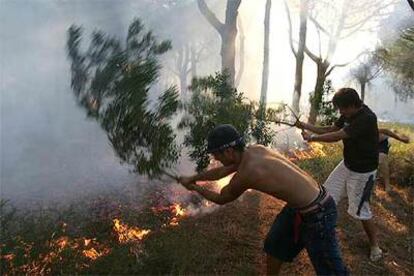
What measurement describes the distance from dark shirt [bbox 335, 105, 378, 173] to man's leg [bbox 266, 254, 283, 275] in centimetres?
167

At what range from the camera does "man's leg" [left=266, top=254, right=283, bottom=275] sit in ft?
14.2

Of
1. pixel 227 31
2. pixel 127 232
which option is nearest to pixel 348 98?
pixel 127 232

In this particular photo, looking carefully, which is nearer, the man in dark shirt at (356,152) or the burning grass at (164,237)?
the burning grass at (164,237)

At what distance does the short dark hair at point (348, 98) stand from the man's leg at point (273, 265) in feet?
6.13

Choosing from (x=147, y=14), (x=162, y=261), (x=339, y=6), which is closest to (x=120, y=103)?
(x=162, y=261)

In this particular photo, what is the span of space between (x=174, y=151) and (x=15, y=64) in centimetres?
582

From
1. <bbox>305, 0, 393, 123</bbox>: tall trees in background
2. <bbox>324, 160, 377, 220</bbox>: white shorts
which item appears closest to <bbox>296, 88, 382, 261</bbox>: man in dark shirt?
<bbox>324, 160, 377, 220</bbox>: white shorts

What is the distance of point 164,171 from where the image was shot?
490 cm

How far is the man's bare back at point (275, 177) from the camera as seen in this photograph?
366cm

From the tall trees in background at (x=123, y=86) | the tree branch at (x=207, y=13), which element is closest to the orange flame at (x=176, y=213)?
the tall trees in background at (x=123, y=86)

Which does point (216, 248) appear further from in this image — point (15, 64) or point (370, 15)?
point (370, 15)

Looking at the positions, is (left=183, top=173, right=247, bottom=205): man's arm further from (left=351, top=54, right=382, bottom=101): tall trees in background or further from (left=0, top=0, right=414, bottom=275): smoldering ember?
(left=351, top=54, right=382, bottom=101): tall trees in background

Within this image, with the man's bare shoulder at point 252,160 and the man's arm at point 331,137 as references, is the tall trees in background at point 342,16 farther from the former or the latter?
the man's bare shoulder at point 252,160

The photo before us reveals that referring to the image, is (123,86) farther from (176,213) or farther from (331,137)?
(176,213)
